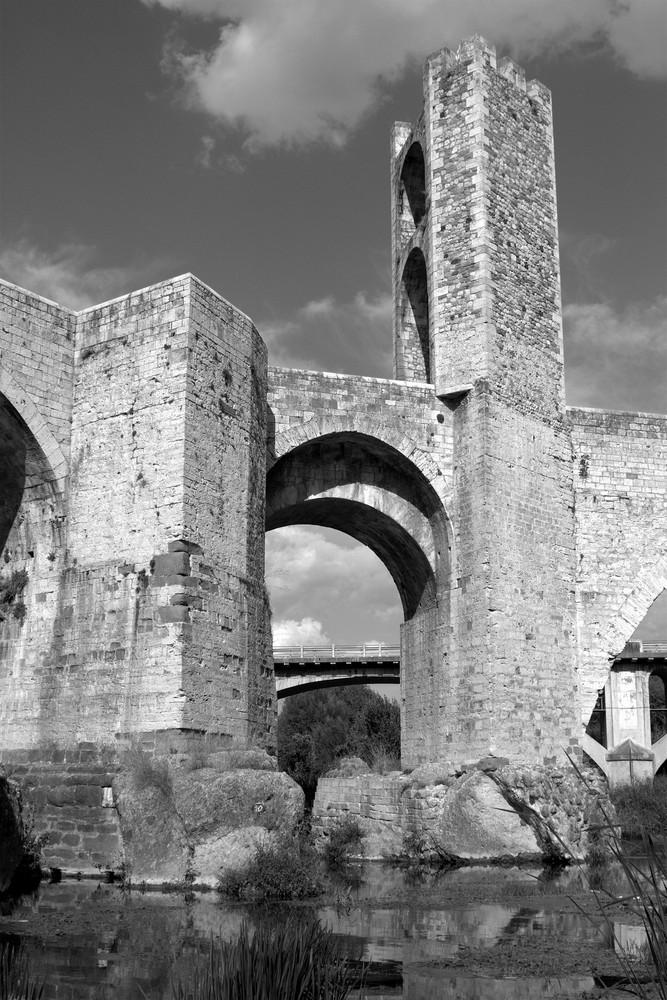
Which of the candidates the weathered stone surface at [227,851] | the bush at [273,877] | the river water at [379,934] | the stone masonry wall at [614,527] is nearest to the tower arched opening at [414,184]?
the stone masonry wall at [614,527]

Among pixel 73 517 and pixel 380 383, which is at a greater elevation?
pixel 380 383

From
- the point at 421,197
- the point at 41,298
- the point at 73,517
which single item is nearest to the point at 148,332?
the point at 41,298

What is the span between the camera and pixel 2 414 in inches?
436

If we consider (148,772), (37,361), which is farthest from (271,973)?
(37,361)

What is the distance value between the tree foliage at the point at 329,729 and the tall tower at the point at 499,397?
20.3 meters

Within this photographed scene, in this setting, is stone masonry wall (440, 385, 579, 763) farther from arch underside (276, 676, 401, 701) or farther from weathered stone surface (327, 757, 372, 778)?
arch underside (276, 676, 401, 701)

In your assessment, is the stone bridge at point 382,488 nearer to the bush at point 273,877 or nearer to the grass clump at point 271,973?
the bush at point 273,877

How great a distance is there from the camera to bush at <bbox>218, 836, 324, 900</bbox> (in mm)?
8578

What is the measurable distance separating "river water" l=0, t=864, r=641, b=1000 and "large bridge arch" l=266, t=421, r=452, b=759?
452 centimetres

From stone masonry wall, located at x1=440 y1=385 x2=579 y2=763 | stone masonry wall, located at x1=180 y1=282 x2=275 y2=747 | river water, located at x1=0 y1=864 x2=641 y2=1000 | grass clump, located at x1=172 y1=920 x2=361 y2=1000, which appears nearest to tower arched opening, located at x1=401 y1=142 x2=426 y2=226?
stone masonry wall, located at x1=440 y1=385 x2=579 y2=763

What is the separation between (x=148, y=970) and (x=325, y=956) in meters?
1.87

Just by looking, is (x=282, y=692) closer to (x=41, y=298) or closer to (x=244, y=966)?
(x=41, y=298)

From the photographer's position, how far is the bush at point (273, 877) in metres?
8.58

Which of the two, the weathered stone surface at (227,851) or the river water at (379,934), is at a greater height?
the weathered stone surface at (227,851)
